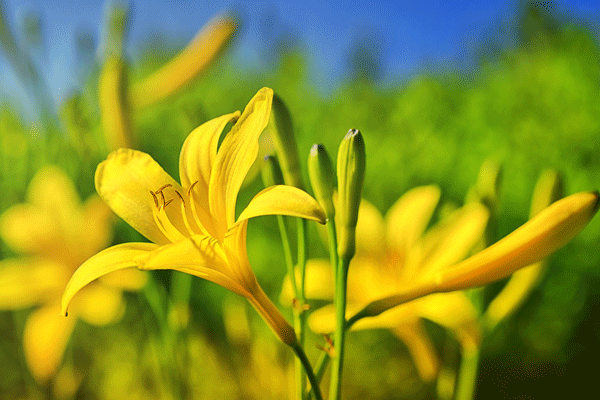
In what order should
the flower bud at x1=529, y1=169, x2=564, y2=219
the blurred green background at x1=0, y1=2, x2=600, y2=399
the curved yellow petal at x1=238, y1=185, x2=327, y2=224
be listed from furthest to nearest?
the blurred green background at x1=0, y1=2, x2=600, y2=399, the flower bud at x1=529, y1=169, x2=564, y2=219, the curved yellow petal at x1=238, y1=185, x2=327, y2=224

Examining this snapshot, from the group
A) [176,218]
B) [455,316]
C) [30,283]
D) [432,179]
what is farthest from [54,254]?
[432,179]

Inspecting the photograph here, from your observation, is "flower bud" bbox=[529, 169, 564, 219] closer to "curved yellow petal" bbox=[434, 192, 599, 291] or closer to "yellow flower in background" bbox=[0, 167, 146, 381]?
"curved yellow petal" bbox=[434, 192, 599, 291]

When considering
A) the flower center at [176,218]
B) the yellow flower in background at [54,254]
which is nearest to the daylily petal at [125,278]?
the yellow flower in background at [54,254]

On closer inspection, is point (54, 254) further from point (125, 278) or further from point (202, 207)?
point (202, 207)

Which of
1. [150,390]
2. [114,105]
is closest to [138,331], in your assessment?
[150,390]

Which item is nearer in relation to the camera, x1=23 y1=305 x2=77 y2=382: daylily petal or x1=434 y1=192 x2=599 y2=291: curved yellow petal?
x1=434 y1=192 x2=599 y2=291: curved yellow petal

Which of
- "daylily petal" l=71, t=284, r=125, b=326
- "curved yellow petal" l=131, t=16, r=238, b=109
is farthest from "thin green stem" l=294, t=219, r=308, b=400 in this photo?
"daylily petal" l=71, t=284, r=125, b=326
